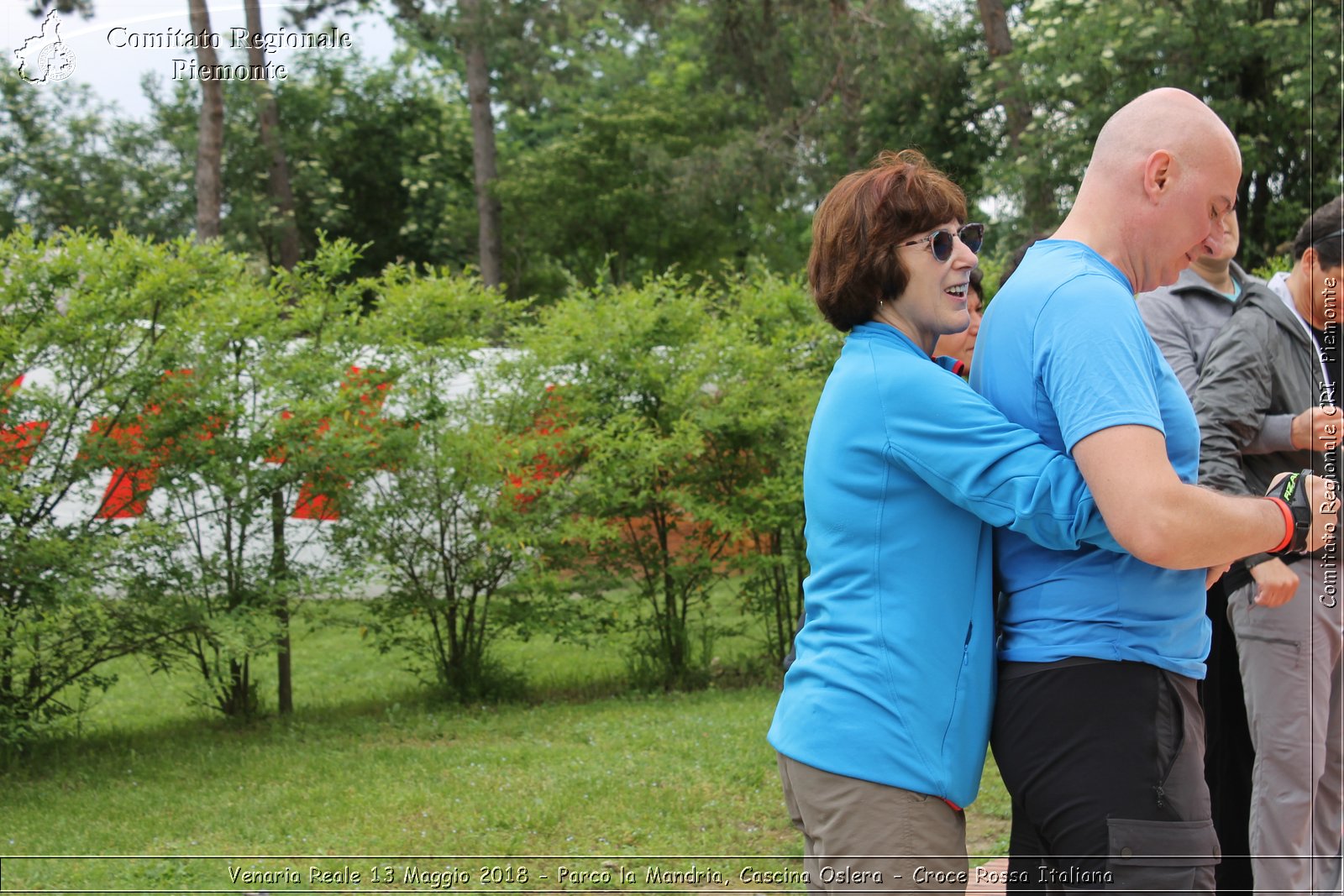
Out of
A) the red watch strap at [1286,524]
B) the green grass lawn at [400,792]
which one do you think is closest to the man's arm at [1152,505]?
the red watch strap at [1286,524]

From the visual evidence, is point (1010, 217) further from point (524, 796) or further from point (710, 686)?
point (524, 796)

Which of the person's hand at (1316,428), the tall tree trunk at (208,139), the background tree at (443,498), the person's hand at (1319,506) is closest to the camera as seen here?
the person's hand at (1319,506)

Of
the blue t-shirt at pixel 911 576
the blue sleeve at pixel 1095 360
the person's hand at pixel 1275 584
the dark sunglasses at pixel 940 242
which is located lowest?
the person's hand at pixel 1275 584

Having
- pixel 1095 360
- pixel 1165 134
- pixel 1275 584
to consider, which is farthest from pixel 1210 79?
pixel 1095 360

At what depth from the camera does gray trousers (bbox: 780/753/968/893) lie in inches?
75.3

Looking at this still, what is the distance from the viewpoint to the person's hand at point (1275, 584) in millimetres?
2758

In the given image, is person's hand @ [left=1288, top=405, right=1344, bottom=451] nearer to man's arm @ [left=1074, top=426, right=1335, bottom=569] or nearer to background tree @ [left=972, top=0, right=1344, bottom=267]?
man's arm @ [left=1074, top=426, right=1335, bottom=569]

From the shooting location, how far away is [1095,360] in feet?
6.10

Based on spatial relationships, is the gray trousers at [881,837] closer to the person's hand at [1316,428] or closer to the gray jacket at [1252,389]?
the gray jacket at [1252,389]

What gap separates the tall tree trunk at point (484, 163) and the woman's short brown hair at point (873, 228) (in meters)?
20.4

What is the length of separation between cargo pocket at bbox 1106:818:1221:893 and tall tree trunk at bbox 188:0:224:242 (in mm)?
12704

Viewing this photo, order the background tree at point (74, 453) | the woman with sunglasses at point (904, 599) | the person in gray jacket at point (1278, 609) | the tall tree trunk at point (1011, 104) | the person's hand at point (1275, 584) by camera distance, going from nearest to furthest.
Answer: the woman with sunglasses at point (904, 599)
the person's hand at point (1275, 584)
the person in gray jacket at point (1278, 609)
the background tree at point (74, 453)
the tall tree trunk at point (1011, 104)

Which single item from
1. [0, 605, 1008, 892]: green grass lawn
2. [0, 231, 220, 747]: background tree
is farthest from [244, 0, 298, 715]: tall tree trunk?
[0, 605, 1008, 892]: green grass lawn

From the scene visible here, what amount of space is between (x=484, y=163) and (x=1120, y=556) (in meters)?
22.7
